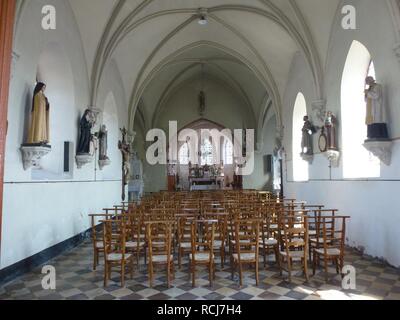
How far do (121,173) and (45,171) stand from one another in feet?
19.5

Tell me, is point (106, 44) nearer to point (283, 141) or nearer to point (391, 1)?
point (391, 1)

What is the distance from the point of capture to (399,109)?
218 inches

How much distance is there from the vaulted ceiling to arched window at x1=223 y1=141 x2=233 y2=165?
7204 millimetres

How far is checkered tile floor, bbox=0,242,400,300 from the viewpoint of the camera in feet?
13.4

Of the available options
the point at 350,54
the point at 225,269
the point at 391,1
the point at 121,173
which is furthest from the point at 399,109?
the point at 121,173

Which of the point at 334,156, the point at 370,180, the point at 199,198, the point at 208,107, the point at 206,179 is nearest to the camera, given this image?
the point at 370,180

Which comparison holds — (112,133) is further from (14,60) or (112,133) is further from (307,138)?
(307,138)

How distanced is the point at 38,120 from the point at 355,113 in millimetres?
7587

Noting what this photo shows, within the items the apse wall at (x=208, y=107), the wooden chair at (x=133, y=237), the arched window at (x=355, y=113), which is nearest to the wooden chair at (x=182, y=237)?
the wooden chair at (x=133, y=237)

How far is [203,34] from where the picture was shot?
13.8 metres

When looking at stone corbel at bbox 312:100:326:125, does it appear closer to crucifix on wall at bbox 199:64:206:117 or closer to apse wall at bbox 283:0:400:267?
apse wall at bbox 283:0:400:267

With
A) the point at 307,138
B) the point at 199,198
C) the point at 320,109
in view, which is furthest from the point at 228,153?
the point at 320,109

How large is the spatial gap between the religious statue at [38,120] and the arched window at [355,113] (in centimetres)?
722

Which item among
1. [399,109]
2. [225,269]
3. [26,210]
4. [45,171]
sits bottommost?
[225,269]
